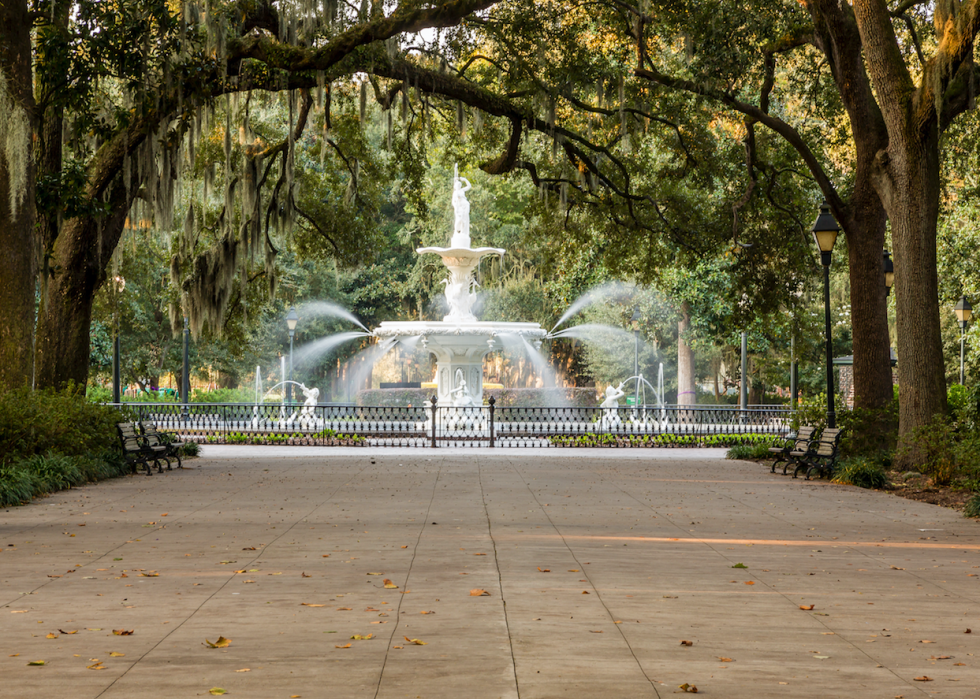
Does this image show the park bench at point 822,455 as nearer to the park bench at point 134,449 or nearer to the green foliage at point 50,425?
the park bench at point 134,449

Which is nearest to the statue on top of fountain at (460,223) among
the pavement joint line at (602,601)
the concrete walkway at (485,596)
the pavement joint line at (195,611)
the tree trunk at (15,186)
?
the tree trunk at (15,186)

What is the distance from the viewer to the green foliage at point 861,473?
14.6m

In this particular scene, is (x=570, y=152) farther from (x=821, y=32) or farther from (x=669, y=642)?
(x=669, y=642)

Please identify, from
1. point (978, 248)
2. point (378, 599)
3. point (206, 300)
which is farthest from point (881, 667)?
point (978, 248)

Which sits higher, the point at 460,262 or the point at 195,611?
the point at 460,262

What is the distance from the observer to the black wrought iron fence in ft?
82.0

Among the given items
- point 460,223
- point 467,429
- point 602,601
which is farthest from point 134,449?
point 460,223

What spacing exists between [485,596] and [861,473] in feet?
32.8

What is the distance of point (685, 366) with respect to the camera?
139 ft

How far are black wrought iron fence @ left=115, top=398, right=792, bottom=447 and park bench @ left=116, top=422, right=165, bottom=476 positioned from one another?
25.5 ft

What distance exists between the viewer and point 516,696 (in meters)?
4.34

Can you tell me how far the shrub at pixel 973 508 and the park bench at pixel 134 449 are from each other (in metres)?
11.8

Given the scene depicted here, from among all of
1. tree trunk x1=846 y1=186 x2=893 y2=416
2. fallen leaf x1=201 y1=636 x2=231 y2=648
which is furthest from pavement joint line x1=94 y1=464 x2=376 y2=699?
tree trunk x1=846 y1=186 x2=893 y2=416

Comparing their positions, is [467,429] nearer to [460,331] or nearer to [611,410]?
[460,331]
